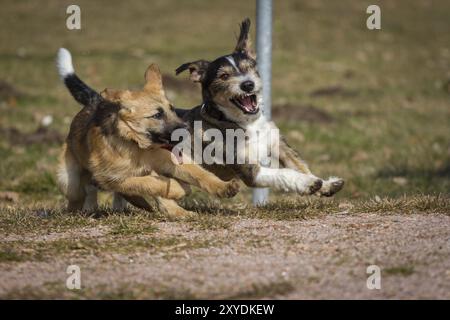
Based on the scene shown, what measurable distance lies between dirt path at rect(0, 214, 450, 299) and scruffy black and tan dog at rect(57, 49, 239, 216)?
1.41ft

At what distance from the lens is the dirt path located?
4.36 metres

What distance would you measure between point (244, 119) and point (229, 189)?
0.82 metres

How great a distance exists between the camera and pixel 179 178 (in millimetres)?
6293

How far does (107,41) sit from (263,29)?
505 inches

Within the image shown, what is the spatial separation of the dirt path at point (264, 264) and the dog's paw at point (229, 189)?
0.95 ft

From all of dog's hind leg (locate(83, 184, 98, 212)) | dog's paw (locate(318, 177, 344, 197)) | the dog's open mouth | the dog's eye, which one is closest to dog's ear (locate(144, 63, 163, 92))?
the dog's eye

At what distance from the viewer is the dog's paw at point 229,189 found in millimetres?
5988

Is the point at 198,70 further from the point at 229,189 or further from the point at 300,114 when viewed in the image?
the point at 300,114

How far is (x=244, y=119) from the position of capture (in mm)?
6562

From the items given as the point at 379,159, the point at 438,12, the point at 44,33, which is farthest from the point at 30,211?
the point at 438,12

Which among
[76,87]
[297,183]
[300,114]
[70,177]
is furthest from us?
[300,114]

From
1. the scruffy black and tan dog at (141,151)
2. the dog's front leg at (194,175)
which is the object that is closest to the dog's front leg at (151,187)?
the scruffy black and tan dog at (141,151)

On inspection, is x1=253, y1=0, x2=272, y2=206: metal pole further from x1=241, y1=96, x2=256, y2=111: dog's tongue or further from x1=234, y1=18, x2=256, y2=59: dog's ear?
x1=241, y1=96, x2=256, y2=111: dog's tongue

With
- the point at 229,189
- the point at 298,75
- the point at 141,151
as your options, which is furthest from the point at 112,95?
the point at 298,75
